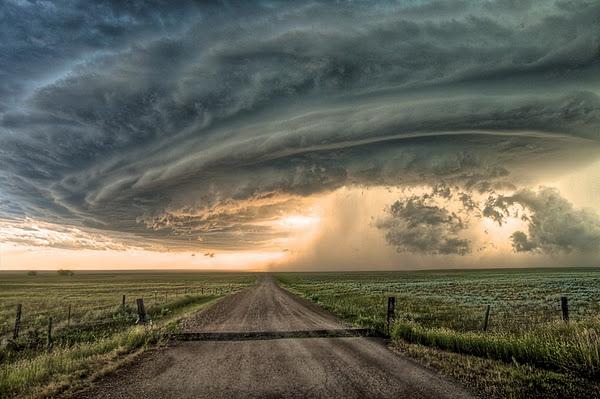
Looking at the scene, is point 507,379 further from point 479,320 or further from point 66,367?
point 479,320

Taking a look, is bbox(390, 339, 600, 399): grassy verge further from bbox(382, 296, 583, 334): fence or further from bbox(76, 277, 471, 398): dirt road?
bbox(382, 296, 583, 334): fence

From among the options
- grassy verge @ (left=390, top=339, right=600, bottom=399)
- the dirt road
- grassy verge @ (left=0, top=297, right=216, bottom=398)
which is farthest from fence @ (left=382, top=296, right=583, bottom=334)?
grassy verge @ (left=0, top=297, right=216, bottom=398)

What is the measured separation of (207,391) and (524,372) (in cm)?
732

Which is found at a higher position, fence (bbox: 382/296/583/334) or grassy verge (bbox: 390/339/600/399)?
grassy verge (bbox: 390/339/600/399)

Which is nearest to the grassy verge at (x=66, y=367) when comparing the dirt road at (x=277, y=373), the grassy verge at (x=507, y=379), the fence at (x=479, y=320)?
the dirt road at (x=277, y=373)

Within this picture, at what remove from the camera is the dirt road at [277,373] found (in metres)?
7.61

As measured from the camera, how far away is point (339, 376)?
8672 millimetres

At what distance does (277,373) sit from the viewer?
9.10 meters

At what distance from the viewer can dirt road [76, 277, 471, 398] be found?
7.61m

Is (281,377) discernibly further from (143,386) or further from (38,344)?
(38,344)

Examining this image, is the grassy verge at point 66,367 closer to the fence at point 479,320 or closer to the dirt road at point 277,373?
the dirt road at point 277,373

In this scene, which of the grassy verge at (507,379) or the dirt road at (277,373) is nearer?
the grassy verge at (507,379)

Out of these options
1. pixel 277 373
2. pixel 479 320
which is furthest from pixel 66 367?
pixel 479 320

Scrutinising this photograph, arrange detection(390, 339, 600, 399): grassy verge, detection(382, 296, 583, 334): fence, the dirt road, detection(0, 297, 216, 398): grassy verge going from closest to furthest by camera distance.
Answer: detection(390, 339, 600, 399): grassy verge
the dirt road
detection(0, 297, 216, 398): grassy verge
detection(382, 296, 583, 334): fence
